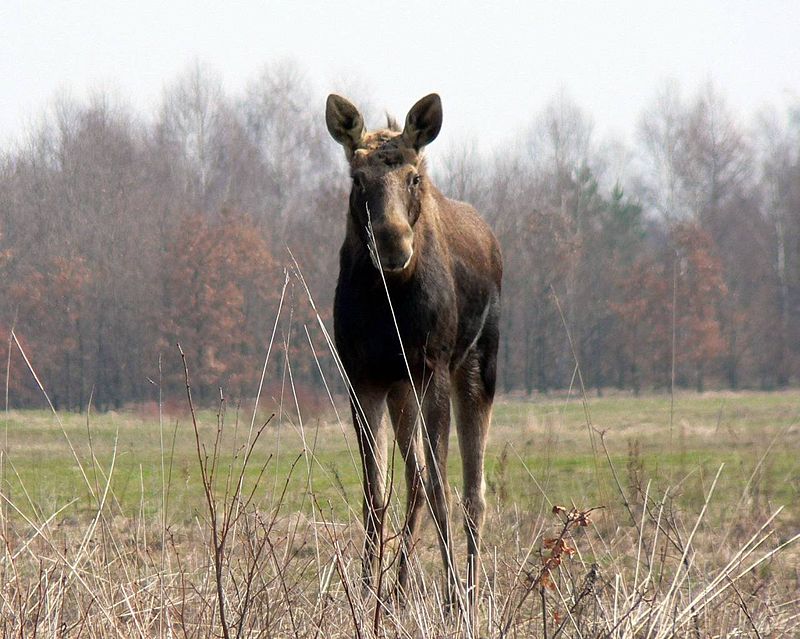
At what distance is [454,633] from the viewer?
12.1 feet

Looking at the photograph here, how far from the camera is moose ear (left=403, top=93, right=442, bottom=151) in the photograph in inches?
244

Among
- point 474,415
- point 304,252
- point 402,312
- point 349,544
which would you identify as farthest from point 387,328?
point 304,252

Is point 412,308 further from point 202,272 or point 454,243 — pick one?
point 202,272

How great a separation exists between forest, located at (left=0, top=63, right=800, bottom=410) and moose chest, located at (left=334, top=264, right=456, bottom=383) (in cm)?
1463

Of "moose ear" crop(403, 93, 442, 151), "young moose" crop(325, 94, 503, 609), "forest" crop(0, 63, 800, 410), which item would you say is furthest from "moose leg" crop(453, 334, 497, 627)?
"forest" crop(0, 63, 800, 410)

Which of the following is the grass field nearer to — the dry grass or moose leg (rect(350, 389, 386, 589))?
the dry grass

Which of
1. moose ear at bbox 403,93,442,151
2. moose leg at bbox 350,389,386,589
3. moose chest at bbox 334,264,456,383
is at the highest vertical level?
moose ear at bbox 403,93,442,151

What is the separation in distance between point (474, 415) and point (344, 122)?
6.19 ft

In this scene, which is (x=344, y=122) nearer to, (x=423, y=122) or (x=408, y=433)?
(x=423, y=122)

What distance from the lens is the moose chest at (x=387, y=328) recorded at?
5871mm

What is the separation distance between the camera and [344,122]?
6.26 meters

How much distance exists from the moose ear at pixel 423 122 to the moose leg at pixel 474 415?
4.54 ft

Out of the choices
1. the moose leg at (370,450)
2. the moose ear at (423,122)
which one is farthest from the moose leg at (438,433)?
the moose ear at (423,122)

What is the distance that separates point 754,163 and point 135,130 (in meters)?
29.1
